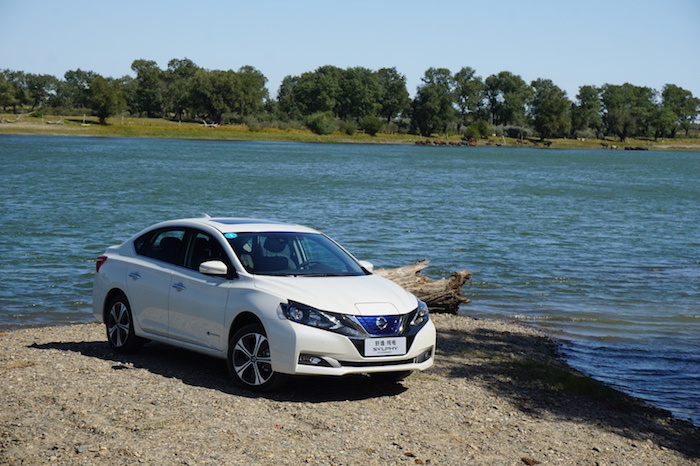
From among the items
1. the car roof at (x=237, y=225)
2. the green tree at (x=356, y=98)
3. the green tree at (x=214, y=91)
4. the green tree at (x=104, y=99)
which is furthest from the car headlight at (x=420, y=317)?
the green tree at (x=356, y=98)

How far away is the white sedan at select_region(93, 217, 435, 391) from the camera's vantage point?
7.96 meters

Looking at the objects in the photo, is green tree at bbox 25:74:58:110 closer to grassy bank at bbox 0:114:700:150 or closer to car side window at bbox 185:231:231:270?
grassy bank at bbox 0:114:700:150

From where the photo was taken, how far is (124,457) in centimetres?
630

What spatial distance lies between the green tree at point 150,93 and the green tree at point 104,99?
103 feet

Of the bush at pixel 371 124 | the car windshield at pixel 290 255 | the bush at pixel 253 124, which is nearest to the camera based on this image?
the car windshield at pixel 290 255

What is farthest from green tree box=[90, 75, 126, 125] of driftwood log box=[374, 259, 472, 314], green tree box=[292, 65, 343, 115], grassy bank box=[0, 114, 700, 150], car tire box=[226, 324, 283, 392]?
car tire box=[226, 324, 283, 392]

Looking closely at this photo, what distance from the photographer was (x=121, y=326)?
1002 centimetres

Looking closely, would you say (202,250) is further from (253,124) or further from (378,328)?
(253,124)

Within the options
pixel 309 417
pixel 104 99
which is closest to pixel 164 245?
pixel 309 417

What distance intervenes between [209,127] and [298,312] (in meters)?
160

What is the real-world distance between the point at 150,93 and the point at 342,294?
189m

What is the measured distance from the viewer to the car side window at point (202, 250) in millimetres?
9088

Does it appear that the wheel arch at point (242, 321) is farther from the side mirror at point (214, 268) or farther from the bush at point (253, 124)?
the bush at point (253, 124)

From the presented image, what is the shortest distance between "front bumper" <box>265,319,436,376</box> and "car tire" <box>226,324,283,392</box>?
172mm
